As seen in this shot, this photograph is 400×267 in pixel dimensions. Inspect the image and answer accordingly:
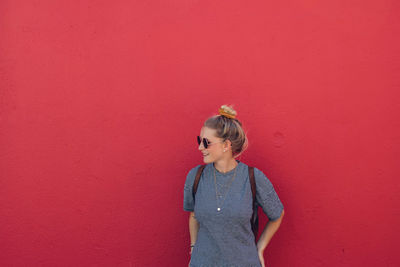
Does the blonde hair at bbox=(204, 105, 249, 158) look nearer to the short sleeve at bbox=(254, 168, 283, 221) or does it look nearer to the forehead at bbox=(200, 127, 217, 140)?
the forehead at bbox=(200, 127, 217, 140)

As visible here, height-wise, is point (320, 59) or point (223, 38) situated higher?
point (223, 38)

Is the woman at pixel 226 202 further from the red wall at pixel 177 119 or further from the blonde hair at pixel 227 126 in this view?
the red wall at pixel 177 119

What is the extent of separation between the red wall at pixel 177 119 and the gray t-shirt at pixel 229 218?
44cm

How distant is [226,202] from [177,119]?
83 cm

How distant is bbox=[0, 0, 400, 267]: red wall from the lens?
245cm

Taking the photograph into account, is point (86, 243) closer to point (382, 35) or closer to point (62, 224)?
point (62, 224)

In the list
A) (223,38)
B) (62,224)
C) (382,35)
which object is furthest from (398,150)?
(62,224)

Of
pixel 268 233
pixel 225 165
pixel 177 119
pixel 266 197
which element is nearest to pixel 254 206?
pixel 266 197

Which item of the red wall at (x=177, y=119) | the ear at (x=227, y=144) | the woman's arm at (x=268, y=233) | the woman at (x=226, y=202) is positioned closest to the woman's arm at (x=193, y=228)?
the woman at (x=226, y=202)

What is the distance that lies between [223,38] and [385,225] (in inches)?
71.5

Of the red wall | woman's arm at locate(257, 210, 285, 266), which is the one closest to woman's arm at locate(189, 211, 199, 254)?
the red wall

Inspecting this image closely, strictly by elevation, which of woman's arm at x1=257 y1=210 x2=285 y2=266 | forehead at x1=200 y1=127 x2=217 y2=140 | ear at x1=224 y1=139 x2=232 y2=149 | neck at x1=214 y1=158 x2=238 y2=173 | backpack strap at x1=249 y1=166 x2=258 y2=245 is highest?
forehead at x1=200 y1=127 x2=217 y2=140

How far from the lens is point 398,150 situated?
2420mm

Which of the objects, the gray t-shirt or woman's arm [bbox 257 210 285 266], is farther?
woman's arm [bbox 257 210 285 266]
